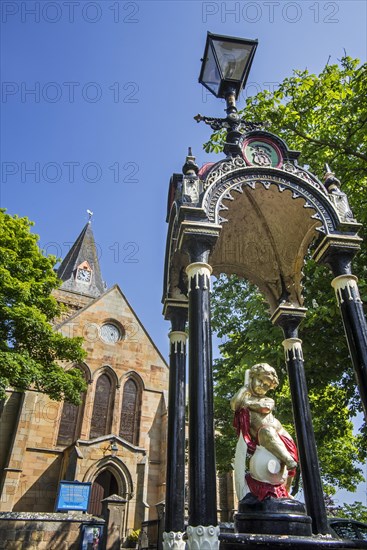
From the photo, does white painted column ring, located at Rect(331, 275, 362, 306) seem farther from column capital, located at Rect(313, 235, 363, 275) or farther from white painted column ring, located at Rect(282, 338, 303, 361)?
white painted column ring, located at Rect(282, 338, 303, 361)

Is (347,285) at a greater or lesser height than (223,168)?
lesser

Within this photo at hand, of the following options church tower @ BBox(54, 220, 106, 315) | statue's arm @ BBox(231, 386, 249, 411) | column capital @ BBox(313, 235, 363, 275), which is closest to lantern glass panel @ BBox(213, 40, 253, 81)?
column capital @ BBox(313, 235, 363, 275)

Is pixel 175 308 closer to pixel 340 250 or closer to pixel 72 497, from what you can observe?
pixel 340 250

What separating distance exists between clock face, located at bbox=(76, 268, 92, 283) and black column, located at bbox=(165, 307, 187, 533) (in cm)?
3682

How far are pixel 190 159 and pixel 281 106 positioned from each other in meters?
7.11

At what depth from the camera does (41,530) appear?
973 cm

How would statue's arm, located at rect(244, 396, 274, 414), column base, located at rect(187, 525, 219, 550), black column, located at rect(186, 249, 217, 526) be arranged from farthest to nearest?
1. statue's arm, located at rect(244, 396, 274, 414)
2. black column, located at rect(186, 249, 217, 526)
3. column base, located at rect(187, 525, 219, 550)

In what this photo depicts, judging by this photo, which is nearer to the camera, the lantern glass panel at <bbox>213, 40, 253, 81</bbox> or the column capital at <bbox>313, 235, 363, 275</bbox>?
the column capital at <bbox>313, 235, 363, 275</bbox>

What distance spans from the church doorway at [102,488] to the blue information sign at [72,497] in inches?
396

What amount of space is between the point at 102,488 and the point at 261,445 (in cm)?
2079

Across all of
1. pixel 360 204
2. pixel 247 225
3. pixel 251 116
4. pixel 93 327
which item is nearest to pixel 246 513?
pixel 247 225

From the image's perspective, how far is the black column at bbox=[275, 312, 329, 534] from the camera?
5820 millimetres

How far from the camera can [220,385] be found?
13.8 metres

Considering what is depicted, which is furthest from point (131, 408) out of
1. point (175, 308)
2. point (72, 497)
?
point (175, 308)
